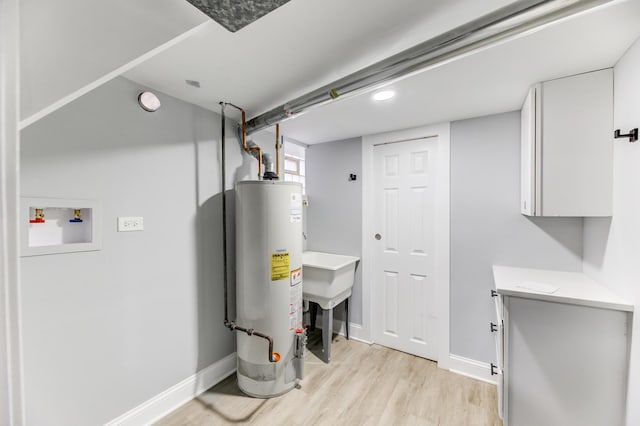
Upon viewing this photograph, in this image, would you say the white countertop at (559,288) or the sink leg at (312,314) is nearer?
the white countertop at (559,288)

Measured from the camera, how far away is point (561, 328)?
55.7 inches

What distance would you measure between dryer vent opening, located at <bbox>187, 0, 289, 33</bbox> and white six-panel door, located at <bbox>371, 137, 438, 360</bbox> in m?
1.92

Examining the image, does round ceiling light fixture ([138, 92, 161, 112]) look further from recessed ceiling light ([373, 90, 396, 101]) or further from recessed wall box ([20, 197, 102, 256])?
recessed ceiling light ([373, 90, 396, 101])

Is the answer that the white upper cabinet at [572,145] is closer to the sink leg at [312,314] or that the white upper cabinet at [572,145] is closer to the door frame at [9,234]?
the door frame at [9,234]

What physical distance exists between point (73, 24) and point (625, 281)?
2420 mm

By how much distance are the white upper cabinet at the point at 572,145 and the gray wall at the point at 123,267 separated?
2.25 metres

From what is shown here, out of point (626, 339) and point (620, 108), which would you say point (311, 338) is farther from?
point (620, 108)

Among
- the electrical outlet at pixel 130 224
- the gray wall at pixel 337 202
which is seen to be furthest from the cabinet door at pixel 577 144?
the electrical outlet at pixel 130 224

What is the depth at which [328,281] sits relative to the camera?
2.42 metres

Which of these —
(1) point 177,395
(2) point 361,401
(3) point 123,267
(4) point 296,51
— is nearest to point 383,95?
(4) point 296,51

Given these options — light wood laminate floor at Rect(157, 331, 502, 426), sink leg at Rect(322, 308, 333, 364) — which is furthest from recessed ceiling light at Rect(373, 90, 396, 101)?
light wood laminate floor at Rect(157, 331, 502, 426)

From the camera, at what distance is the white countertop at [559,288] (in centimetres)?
134

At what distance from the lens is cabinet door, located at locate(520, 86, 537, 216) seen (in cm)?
163

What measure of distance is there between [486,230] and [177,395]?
2.67 metres
